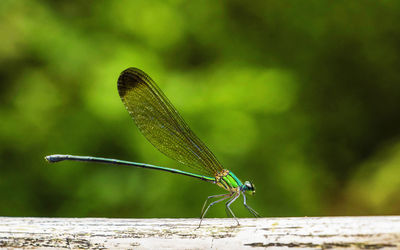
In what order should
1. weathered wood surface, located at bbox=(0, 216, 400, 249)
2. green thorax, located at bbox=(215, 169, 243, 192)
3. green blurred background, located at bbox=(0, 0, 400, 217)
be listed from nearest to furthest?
weathered wood surface, located at bbox=(0, 216, 400, 249), green thorax, located at bbox=(215, 169, 243, 192), green blurred background, located at bbox=(0, 0, 400, 217)

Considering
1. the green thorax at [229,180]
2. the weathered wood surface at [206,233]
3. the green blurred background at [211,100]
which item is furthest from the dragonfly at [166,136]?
the green blurred background at [211,100]

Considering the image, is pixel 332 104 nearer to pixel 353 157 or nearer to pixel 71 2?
pixel 353 157

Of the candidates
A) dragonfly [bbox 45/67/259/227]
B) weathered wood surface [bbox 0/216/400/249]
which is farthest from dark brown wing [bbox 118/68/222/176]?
weathered wood surface [bbox 0/216/400/249]

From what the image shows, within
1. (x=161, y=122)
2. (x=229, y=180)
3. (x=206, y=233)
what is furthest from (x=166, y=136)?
(x=206, y=233)

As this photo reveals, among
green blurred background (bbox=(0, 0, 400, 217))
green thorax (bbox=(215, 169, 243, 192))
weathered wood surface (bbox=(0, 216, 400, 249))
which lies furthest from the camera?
green blurred background (bbox=(0, 0, 400, 217))

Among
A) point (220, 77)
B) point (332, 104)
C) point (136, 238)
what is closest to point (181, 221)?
point (136, 238)

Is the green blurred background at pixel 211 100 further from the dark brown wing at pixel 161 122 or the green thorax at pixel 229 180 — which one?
the green thorax at pixel 229 180

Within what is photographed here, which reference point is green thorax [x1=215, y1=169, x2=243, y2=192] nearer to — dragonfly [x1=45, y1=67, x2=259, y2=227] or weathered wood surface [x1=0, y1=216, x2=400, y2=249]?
dragonfly [x1=45, y1=67, x2=259, y2=227]
